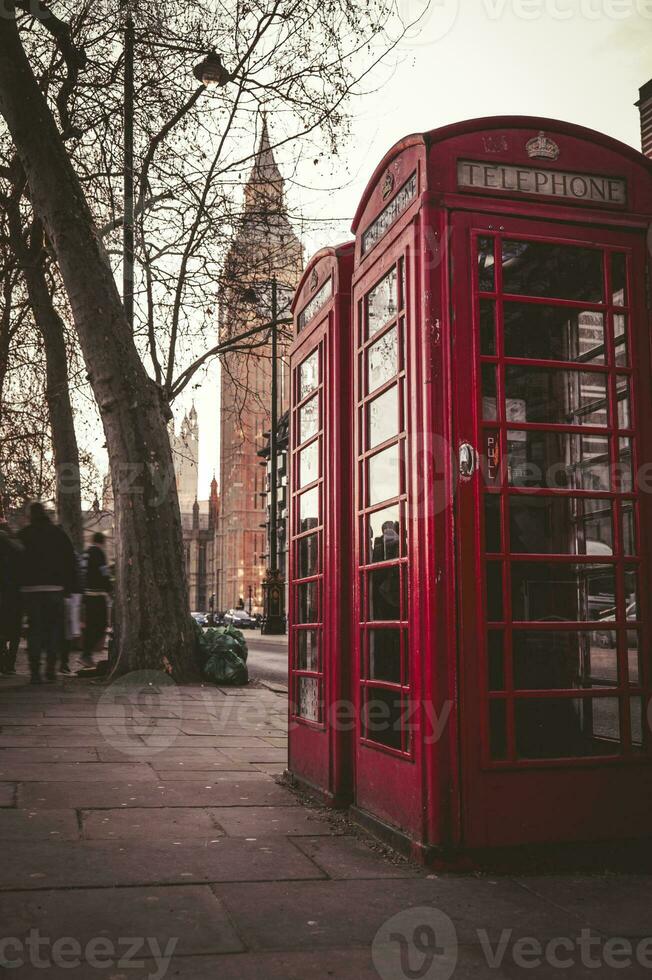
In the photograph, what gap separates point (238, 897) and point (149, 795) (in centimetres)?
194

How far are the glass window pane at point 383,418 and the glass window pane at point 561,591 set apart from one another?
2.76ft

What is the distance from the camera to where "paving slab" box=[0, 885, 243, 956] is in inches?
107

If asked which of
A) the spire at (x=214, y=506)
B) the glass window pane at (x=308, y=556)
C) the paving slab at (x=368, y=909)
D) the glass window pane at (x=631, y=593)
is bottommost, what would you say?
the paving slab at (x=368, y=909)

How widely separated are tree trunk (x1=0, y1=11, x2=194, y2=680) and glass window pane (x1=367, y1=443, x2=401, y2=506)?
7.68m

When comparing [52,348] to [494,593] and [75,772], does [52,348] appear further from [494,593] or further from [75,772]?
[494,593]

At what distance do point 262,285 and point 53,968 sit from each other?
14.6 metres

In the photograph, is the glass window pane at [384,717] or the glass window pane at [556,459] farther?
the glass window pane at [556,459]

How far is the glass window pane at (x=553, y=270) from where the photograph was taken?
13.2 feet

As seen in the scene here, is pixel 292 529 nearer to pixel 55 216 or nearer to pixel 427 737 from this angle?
pixel 427 737

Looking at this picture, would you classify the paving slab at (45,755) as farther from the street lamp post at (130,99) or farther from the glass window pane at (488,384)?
the street lamp post at (130,99)

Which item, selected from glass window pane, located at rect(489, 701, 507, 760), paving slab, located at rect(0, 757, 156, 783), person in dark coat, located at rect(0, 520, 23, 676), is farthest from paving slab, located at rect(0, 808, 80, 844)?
person in dark coat, located at rect(0, 520, 23, 676)

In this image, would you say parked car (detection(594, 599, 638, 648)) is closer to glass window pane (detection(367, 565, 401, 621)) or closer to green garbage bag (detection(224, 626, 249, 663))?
glass window pane (detection(367, 565, 401, 621))

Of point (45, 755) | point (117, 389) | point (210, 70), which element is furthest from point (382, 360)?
point (210, 70)

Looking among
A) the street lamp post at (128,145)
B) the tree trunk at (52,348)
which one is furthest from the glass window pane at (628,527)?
the tree trunk at (52,348)
